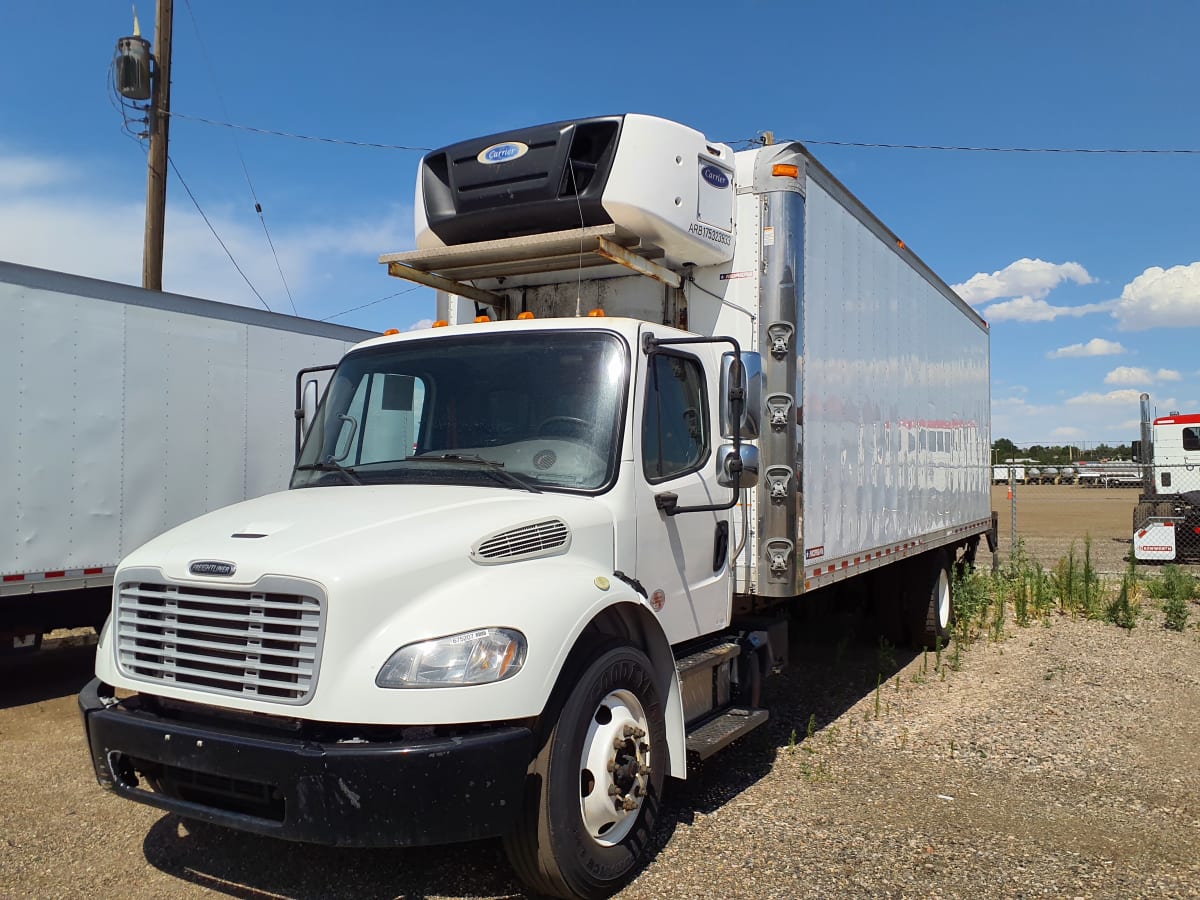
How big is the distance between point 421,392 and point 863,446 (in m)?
3.52

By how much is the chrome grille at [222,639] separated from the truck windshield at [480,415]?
103cm

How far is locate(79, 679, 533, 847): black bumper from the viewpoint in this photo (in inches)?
124

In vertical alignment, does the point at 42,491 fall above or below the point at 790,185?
below

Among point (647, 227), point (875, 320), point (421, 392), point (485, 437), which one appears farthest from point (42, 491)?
point (875, 320)

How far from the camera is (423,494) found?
405 cm

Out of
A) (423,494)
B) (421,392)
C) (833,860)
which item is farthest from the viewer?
(421,392)

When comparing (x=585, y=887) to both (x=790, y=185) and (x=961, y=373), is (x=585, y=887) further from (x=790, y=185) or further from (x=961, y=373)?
(x=961, y=373)

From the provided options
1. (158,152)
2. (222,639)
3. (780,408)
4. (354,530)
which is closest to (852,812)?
(780,408)

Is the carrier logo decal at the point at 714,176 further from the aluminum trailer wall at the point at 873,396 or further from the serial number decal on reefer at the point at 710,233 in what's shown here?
the aluminum trailer wall at the point at 873,396

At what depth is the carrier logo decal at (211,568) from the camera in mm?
3420

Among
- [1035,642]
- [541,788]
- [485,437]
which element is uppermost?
[485,437]

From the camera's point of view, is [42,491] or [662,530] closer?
[662,530]

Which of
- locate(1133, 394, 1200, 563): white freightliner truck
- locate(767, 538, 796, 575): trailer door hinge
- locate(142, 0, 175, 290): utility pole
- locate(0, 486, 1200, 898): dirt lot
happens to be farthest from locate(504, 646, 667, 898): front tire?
locate(1133, 394, 1200, 563): white freightliner truck

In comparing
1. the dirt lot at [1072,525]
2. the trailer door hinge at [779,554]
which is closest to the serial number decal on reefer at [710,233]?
the trailer door hinge at [779,554]
